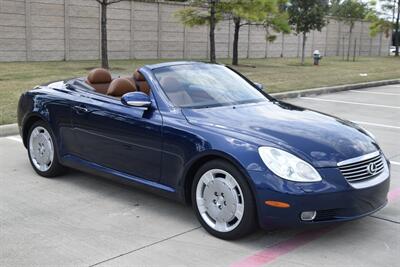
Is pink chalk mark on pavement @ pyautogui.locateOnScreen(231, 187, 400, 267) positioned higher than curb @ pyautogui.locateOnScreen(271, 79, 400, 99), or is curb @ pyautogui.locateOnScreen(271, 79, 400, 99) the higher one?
curb @ pyautogui.locateOnScreen(271, 79, 400, 99)

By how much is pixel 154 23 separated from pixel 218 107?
23419 mm

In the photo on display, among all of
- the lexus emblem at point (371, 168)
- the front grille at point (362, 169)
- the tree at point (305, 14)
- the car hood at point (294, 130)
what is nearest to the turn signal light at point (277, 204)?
the car hood at point (294, 130)

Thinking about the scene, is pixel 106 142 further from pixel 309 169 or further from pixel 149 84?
pixel 309 169

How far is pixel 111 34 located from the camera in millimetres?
25672

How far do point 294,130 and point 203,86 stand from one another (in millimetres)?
1224

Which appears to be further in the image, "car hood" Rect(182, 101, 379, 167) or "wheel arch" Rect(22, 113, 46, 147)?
"wheel arch" Rect(22, 113, 46, 147)

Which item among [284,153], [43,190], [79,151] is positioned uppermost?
[284,153]

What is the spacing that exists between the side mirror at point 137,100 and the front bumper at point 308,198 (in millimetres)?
1365

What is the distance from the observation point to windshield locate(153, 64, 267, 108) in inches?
198

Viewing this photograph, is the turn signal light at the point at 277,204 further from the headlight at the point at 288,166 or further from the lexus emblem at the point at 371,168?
the lexus emblem at the point at 371,168

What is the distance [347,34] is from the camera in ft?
145

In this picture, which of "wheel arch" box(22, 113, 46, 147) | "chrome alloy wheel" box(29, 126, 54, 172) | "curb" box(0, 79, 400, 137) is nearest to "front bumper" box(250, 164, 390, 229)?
"chrome alloy wheel" box(29, 126, 54, 172)

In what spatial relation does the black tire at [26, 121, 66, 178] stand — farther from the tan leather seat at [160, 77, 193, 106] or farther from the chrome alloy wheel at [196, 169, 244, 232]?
the chrome alloy wheel at [196, 169, 244, 232]

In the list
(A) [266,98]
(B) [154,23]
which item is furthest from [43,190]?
(B) [154,23]
